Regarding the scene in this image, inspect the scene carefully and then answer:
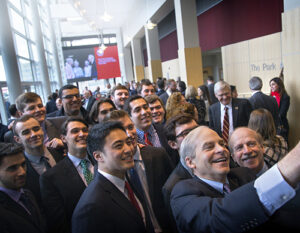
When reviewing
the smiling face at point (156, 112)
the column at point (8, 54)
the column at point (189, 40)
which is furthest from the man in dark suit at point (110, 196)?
the column at point (189, 40)

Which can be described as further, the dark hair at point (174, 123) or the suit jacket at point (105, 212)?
the dark hair at point (174, 123)

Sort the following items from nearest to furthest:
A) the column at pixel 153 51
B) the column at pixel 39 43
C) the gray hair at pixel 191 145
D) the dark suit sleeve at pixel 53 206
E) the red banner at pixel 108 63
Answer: the gray hair at pixel 191 145, the dark suit sleeve at pixel 53 206, the column at pixel 39 43, the column at pixel 153 51, the red banner at pixel 108 63

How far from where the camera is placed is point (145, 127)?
2758 mm

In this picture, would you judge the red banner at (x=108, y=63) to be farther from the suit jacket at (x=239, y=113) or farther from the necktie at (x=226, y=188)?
the necktie at (x=226, y=188)

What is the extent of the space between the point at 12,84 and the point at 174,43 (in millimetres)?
9347

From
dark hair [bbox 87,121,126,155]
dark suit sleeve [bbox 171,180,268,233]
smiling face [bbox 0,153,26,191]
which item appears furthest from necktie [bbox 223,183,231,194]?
smiling face [bbox 0,153,26,191]

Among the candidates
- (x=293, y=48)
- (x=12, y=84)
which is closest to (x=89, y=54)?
(x=12, y=84)

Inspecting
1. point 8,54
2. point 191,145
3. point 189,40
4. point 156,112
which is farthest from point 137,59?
point 191,145

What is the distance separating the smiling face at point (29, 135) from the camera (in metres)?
2.34

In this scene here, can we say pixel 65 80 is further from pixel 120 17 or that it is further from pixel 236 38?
pixel 236 38

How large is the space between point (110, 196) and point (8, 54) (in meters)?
7.41

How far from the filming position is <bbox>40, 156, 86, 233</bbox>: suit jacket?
6.41 ft

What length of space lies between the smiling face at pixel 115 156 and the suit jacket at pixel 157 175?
395 millimetres

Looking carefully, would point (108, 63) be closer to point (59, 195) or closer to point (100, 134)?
point (59, 195)
